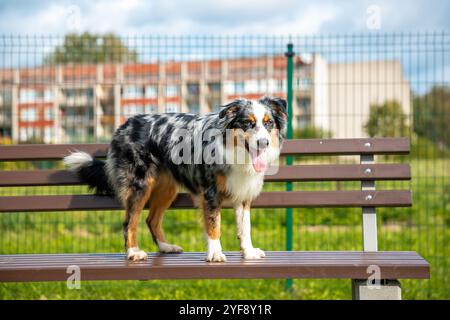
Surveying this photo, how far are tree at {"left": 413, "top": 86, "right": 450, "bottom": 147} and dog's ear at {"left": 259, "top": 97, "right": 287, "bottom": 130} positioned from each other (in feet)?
9.71

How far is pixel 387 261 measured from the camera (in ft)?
13.8

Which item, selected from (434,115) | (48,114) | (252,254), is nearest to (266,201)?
(252,254)

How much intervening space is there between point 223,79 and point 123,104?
120 centimetres

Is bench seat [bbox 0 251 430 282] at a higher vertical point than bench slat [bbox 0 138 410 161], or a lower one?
lower

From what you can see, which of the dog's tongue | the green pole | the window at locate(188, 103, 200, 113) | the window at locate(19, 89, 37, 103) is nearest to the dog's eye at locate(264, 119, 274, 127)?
the dog's tongue

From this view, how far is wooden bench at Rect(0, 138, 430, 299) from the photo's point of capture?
13.3 feet

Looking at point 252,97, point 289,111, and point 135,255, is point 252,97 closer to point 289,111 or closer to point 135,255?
point 289,111

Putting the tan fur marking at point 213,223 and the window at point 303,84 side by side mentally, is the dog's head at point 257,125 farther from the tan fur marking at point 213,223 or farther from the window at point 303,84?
the window at point 303,84

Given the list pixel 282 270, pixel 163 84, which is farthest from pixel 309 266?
pixel 163 84

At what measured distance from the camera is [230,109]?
4.57 metres

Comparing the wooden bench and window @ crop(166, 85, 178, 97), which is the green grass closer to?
the wooden bench

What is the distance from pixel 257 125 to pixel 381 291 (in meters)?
1.37

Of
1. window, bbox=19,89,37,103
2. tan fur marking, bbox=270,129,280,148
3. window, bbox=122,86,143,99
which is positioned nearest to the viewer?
tan fur marking, bbox=270,129,280,148
